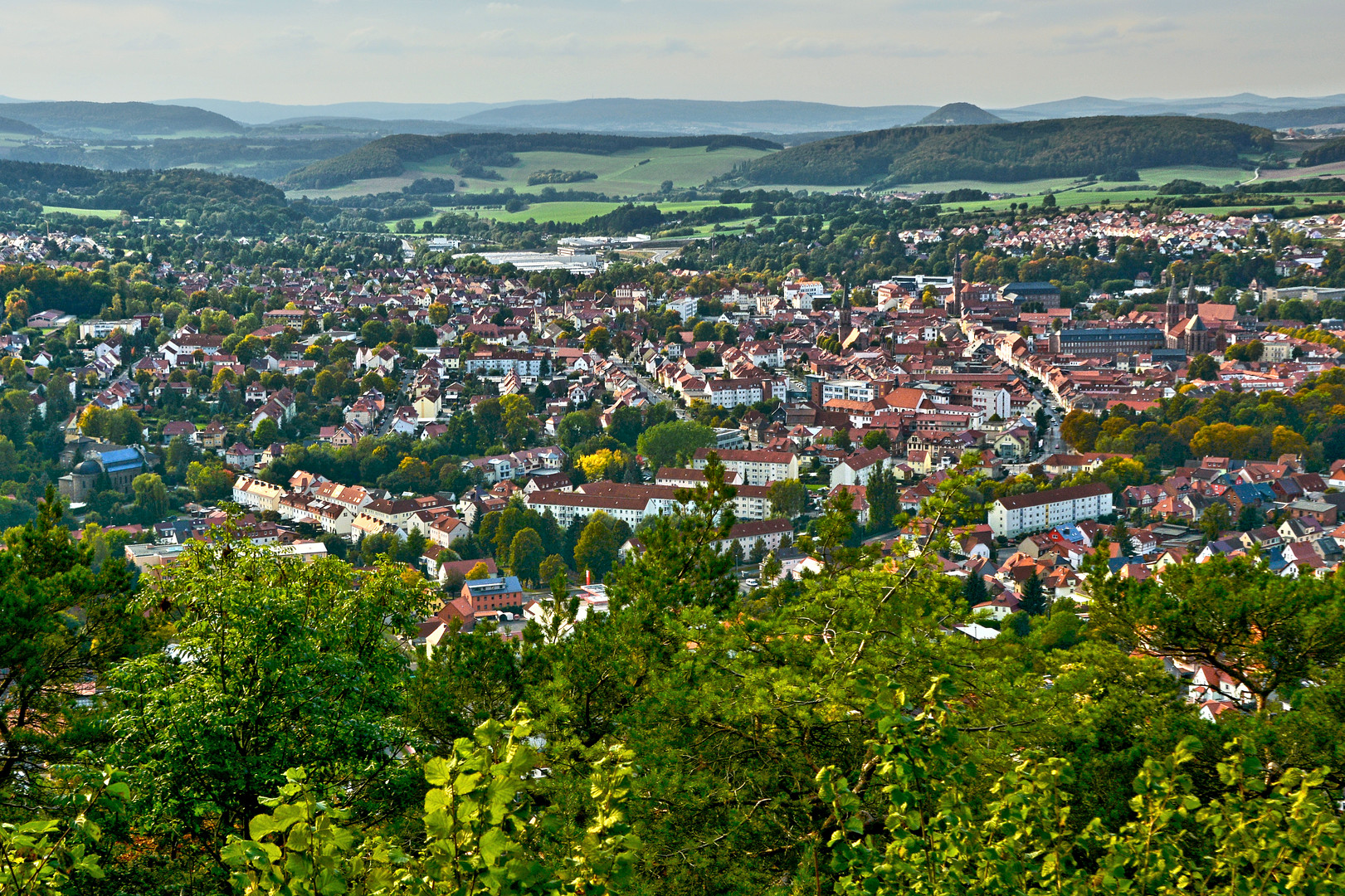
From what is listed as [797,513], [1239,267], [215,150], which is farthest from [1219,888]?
[215,150]

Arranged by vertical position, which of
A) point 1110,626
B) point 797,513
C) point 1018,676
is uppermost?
point 1018,676

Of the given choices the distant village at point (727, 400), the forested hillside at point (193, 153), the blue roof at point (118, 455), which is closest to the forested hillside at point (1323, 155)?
the distant village at point (727, 400)

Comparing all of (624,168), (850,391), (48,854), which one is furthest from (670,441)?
(624,168)

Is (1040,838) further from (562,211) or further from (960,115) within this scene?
(960,115)

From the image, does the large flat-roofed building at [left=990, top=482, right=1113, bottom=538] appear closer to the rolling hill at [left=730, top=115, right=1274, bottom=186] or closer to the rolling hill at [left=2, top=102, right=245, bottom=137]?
the rolling hill at [left=730, top=115, right=1274, bottom=186]

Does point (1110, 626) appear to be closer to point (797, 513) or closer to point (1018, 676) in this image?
point (1018, 676)
